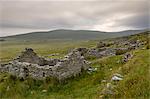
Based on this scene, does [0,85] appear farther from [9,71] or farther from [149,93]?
[149,93]

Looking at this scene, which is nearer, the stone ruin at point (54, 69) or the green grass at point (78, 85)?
the green grass at point (78, 85)

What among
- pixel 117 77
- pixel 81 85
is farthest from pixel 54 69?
pixel 117 77

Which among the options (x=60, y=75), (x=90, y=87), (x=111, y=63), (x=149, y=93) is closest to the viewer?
(x=149, y=93)

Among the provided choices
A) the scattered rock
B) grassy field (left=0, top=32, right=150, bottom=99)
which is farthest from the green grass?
the scattered rock

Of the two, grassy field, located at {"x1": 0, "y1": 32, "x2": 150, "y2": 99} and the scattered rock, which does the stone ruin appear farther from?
the scattered rock

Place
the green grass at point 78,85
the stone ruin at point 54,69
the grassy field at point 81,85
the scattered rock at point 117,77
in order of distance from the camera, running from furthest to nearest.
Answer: the stone ruin at point 54,69 < the scattered rock at point 117,77 < the green grass at point 78,85 < the grassy field at point 81,85

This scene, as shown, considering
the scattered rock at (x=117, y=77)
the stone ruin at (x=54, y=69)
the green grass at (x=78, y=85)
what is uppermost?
the stone ruin at (x=54, y=69)

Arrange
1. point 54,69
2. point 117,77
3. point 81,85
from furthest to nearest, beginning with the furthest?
point 54,69, point 81,85, point 117,77

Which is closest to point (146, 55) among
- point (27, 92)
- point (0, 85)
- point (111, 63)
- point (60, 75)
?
point (111, 63)

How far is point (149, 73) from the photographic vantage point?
1636 cm

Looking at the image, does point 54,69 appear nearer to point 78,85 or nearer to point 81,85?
point 78,85

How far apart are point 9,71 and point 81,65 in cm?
482

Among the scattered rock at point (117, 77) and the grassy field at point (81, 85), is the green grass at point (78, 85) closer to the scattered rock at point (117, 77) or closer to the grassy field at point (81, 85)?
the grassy field at point (81, 85)

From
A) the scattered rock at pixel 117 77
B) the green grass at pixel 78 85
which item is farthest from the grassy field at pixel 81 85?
the scattered rock at pixel 117 77
